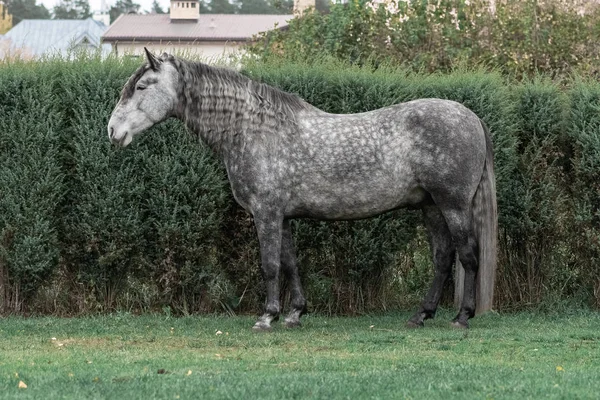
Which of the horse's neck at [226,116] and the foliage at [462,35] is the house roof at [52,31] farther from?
the horse's neck at [226,116]

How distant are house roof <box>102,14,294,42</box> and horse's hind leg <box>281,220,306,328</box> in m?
68.0

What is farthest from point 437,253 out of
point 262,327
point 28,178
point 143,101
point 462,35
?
point 462,35

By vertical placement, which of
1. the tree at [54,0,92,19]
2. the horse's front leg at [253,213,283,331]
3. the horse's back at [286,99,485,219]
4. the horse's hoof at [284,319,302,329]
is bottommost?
the tree at [54,0,92,19]

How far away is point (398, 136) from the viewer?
9258 millimetres

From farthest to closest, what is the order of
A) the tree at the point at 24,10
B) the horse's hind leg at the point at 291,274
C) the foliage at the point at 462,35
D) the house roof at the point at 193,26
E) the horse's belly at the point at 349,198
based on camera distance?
the tree at the point at 24,10 → the house roof at the point at 193,26 → the foliage at the point at 462,35 → the horse's hind leg at the point at 291,274 → the horse's belly at the point at 349,198

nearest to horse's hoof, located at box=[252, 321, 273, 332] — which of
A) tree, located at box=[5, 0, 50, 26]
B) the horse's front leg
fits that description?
the horse's front leg

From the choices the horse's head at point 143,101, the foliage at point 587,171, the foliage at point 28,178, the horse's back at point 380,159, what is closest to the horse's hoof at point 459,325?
the horse's back at point 380,159

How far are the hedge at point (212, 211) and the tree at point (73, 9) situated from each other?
110 metres

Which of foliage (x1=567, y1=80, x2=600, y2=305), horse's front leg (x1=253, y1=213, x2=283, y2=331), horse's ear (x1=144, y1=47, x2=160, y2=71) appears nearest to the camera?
horse's ear (x1=144, y1=47, x2=160, y2=71)

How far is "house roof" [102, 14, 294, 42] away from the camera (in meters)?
78.1

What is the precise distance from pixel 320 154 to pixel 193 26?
245 ft

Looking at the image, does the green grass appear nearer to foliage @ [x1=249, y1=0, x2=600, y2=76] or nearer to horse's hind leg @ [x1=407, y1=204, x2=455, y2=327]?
horse's hind leg @ [x1=407, y1=204, x2=455, y2=327]

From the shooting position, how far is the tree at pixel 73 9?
11631 centimetres

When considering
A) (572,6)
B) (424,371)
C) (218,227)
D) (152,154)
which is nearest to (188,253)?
(218,227)
